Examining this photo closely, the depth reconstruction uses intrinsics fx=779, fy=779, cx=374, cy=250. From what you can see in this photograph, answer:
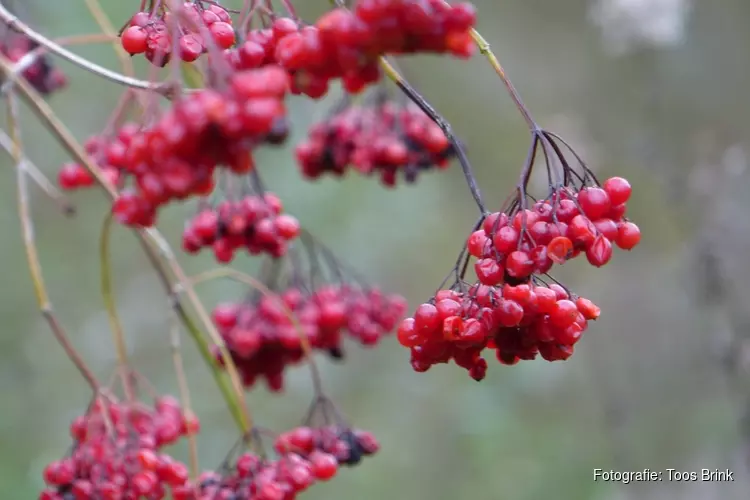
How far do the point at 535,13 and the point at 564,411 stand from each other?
1.82m

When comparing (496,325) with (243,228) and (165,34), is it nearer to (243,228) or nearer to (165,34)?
(165,34)

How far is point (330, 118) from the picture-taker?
1565mm

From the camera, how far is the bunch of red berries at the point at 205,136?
1.45ft

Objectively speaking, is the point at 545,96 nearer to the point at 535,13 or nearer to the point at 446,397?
the point at 535,13

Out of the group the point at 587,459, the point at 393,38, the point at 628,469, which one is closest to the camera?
the point at 393,38

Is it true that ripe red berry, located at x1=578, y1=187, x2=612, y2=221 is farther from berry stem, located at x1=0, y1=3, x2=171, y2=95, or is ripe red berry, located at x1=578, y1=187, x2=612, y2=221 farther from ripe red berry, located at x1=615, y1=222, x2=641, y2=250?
berry stem, located at x1=0, y1=3, x2=171, y2=95

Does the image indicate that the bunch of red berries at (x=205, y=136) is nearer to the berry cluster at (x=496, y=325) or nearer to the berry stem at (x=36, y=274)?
the berry cluster at (x=496, y=325)

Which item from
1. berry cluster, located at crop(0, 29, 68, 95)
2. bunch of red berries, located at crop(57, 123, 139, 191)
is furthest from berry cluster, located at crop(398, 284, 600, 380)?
berry cluster, located at crop(0, 29, 68, 95)

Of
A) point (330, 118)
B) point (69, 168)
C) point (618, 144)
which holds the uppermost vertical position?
point (618, 144)

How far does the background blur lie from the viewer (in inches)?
113

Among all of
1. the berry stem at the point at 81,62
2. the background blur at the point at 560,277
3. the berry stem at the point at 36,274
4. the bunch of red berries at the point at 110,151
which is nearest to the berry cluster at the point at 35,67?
the bunch of red berries at the point at 110,151

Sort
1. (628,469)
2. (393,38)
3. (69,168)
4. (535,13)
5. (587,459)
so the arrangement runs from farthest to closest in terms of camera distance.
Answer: (535,13), (587,459), (628,469), (69,168), (393,38)

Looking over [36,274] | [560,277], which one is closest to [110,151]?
[36,274]

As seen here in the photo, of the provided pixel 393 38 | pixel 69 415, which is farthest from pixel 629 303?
pixel 393 38
